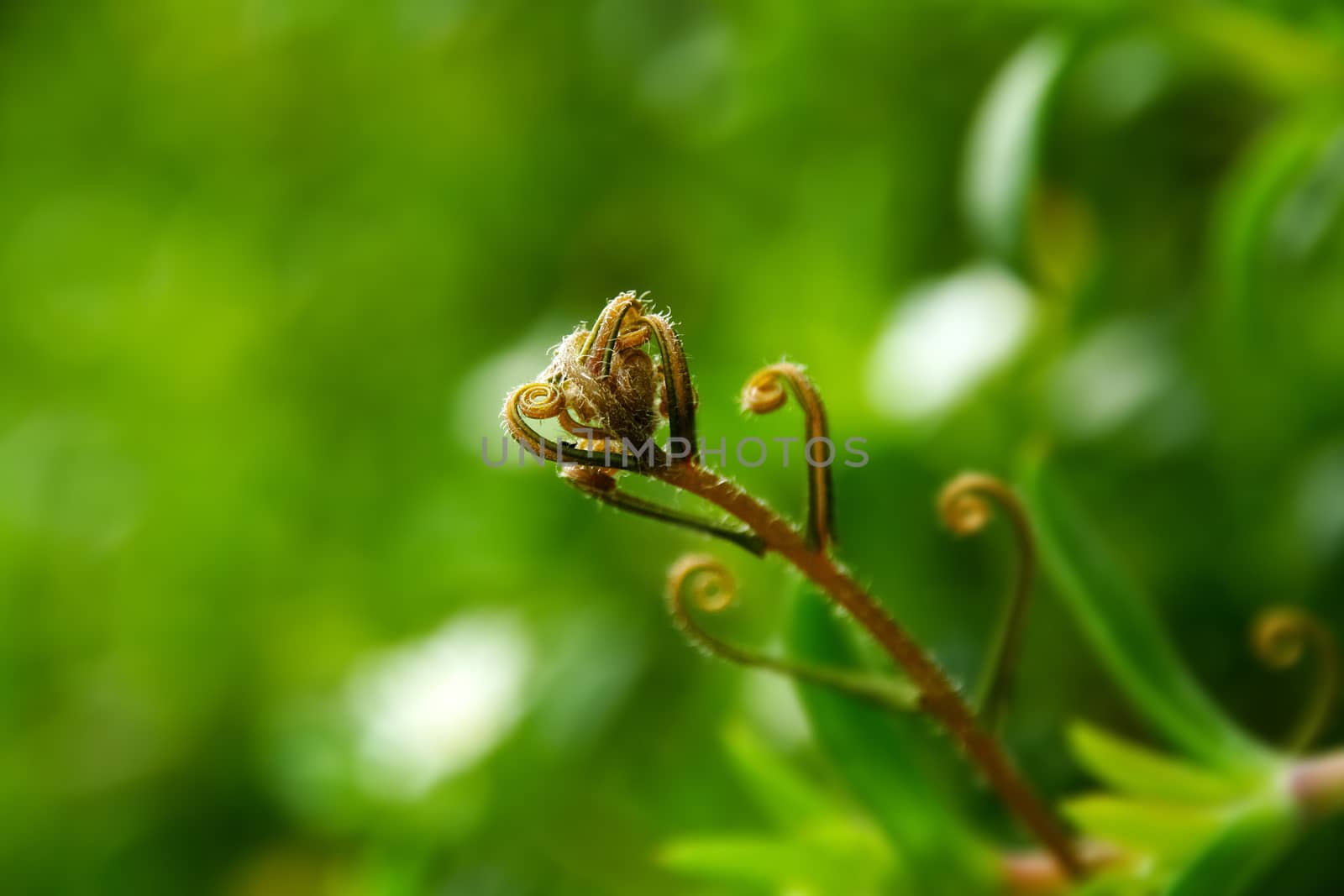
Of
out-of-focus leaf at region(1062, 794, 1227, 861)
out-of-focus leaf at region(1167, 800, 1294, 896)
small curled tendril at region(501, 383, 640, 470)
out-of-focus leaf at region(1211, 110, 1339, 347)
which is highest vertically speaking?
out-of-focus leaf at region(1211, 110, 1339, 347)

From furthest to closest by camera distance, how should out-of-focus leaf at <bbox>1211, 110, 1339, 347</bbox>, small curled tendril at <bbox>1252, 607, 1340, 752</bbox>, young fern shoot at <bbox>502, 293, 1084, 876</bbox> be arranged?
out-of-focus leaf at <bbox>1211, 110, 1339, 347</bbox>
small curled tendril at <bbox>1252, 607, 1340, 752</bbox>
young fern shoot at <bbox>502, 293, 1084, 876</bbox>

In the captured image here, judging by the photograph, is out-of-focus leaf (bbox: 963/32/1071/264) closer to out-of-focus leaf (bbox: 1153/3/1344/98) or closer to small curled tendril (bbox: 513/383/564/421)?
out-of-focus leaf (bbox: 1153/3/1344/98)

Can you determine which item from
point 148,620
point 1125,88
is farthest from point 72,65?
point 1125,88

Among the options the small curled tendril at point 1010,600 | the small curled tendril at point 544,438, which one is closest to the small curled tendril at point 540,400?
the small curled tendril at point 544,438

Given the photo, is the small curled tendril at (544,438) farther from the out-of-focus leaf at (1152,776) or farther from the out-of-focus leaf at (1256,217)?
the out-of-focus leaf at (1256,217)

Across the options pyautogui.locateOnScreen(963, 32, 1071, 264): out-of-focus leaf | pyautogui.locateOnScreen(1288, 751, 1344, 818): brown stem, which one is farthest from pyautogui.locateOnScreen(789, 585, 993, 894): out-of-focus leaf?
pyautogui.locateOnScreen(963, 32, 1071, 264): out-of-focus leaf

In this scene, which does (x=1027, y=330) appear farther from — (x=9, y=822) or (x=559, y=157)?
(x=9, y=822)
